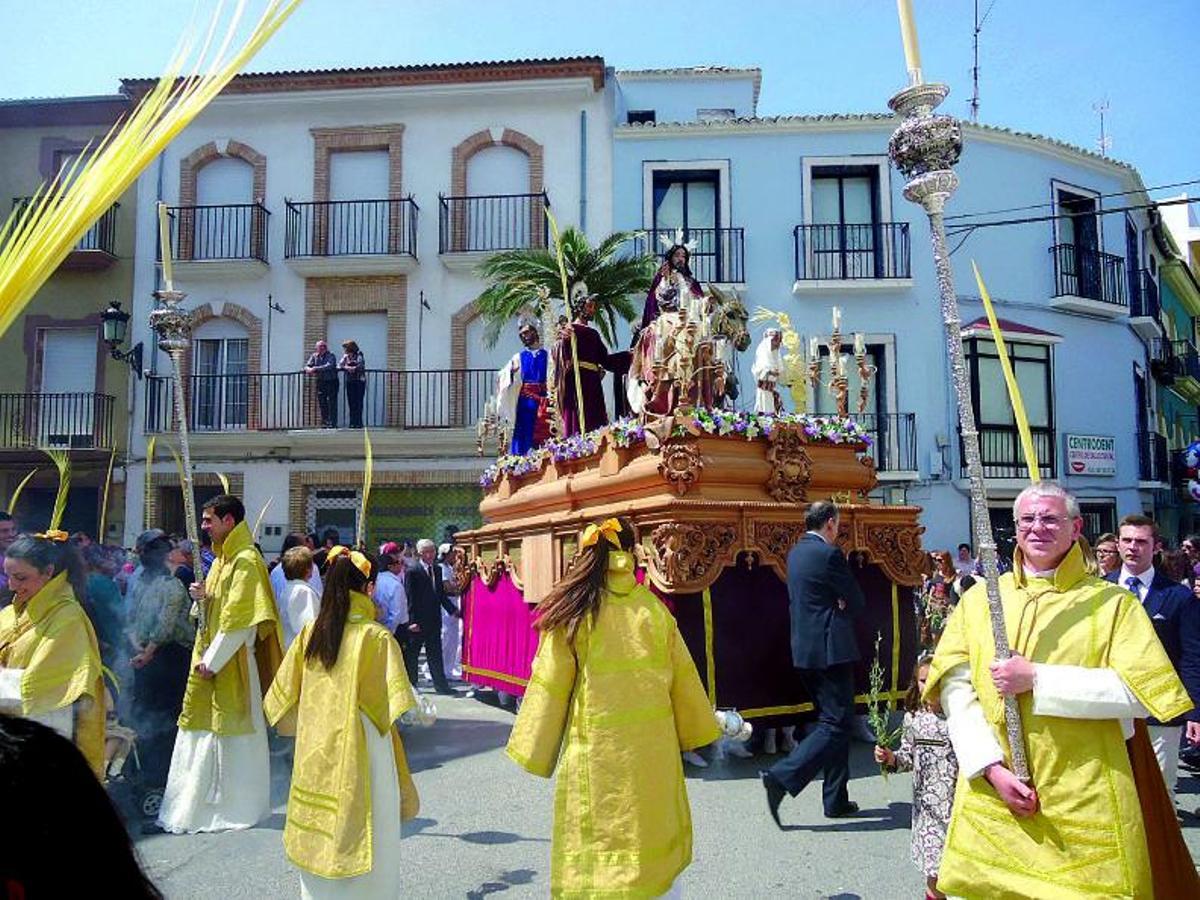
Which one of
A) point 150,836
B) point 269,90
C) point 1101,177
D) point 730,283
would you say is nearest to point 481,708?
point 150,836

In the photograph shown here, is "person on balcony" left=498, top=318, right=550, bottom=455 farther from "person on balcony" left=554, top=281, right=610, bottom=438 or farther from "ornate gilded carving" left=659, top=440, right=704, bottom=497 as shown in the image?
"ornate gilded carving" left=659, top=440, right=704, bottom=497

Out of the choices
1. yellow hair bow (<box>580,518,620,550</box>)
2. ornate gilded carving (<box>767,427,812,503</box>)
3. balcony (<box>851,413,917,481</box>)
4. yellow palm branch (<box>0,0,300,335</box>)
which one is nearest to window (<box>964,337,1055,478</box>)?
balcony (<box>851,413,917,481</box>)

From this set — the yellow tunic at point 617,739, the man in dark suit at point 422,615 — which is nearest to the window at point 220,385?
the man in dark suit at point 422,615

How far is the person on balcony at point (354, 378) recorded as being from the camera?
18.2 meters

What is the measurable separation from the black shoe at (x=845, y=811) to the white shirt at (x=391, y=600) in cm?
543

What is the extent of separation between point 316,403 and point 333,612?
49.6ft

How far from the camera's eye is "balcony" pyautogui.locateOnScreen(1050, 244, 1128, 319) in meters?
19.4

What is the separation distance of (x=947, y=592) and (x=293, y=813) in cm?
985

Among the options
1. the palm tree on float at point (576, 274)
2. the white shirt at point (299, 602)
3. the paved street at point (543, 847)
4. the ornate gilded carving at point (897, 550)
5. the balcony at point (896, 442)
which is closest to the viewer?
the paved street at point (543, 847)

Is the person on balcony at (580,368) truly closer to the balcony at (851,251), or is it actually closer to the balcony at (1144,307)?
the balcony at (851,251)

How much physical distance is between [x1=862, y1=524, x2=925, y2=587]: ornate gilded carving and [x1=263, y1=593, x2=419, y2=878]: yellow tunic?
469cm

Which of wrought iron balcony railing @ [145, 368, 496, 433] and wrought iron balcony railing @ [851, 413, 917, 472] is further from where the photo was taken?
wrought iron balcony railing @ [145, 368, 496, 433]

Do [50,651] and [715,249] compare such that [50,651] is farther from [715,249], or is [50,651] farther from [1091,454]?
[1091,454]

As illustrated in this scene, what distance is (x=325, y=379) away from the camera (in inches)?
717
